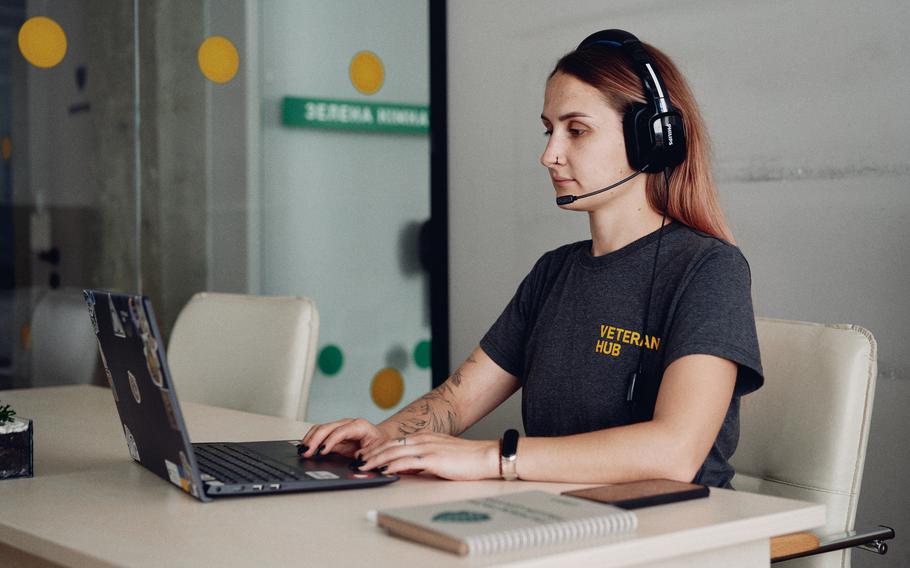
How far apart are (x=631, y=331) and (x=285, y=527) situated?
28.5 inches

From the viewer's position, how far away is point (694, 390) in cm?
139

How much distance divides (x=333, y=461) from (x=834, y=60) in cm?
152

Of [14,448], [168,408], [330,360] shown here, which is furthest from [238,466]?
[330,360]

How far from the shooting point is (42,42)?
10.8 ft

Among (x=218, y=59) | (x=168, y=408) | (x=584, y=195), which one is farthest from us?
(x=218, y=59)

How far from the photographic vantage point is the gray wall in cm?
217

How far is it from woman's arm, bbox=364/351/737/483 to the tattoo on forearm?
355mm

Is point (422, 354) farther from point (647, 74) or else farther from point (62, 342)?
point (647, 74)

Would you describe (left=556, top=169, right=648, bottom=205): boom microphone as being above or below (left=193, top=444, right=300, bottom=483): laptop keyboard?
above

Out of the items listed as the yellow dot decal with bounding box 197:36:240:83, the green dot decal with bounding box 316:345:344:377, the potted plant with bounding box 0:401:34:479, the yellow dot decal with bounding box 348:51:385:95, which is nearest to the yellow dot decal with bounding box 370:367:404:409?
the green dot decal with bounding box 316:345:344:377

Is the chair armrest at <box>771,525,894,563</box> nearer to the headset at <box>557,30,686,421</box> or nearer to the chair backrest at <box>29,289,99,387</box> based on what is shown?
the headset at <box>557,30,686,421</box>

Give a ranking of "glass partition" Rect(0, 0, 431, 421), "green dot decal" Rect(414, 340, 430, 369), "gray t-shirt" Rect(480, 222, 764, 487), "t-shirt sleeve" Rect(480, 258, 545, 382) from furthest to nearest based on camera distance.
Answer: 1. "green dot decal" Rect(414, 340, 430, 369)
2. "glass partition" Rect(0, 0, 431, 421)
3. "t-shirt sleeve" Rect(480, 258, 545, 382)
4. "gray t-shirt" Rect(480, 222, 764, 487)

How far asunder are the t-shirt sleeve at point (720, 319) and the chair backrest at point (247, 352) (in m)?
0.91

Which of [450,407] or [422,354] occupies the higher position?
[450,407]
